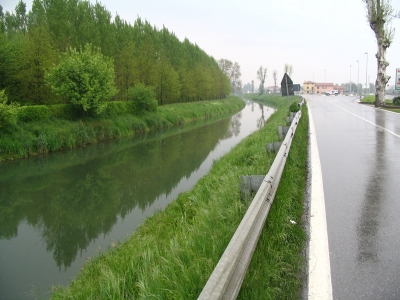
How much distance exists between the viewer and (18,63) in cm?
2170

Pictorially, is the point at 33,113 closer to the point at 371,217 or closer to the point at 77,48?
the point at 77,48

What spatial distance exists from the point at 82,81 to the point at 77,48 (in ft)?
30.6

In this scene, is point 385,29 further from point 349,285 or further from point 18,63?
point 349,285

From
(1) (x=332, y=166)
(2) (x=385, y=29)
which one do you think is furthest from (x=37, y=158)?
(2) (x=385, y=29)

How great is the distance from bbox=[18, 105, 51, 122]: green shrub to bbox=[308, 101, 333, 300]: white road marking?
646 inches

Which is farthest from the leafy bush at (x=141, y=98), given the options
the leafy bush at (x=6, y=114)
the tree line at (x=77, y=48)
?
the leafy bush at (x=6, y=114)

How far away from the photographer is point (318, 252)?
12.3 ft

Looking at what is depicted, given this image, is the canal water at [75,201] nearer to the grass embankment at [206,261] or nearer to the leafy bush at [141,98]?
the grass embankment at [206,261]

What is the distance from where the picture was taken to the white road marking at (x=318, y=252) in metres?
3.04

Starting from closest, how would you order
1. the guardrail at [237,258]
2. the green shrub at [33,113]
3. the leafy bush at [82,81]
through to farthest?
the guardrail at [237,258]
the green shrub at [33,113]
the leafy bush at [82,81]

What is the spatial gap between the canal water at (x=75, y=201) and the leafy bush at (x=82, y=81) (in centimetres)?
388

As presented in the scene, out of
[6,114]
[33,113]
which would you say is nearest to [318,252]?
[6,114]

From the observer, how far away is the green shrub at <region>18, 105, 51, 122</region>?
18.3m

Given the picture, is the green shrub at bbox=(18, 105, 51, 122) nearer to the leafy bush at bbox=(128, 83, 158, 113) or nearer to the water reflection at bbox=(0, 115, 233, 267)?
the water reflection at bbox=(0, 115, 233, 267)
